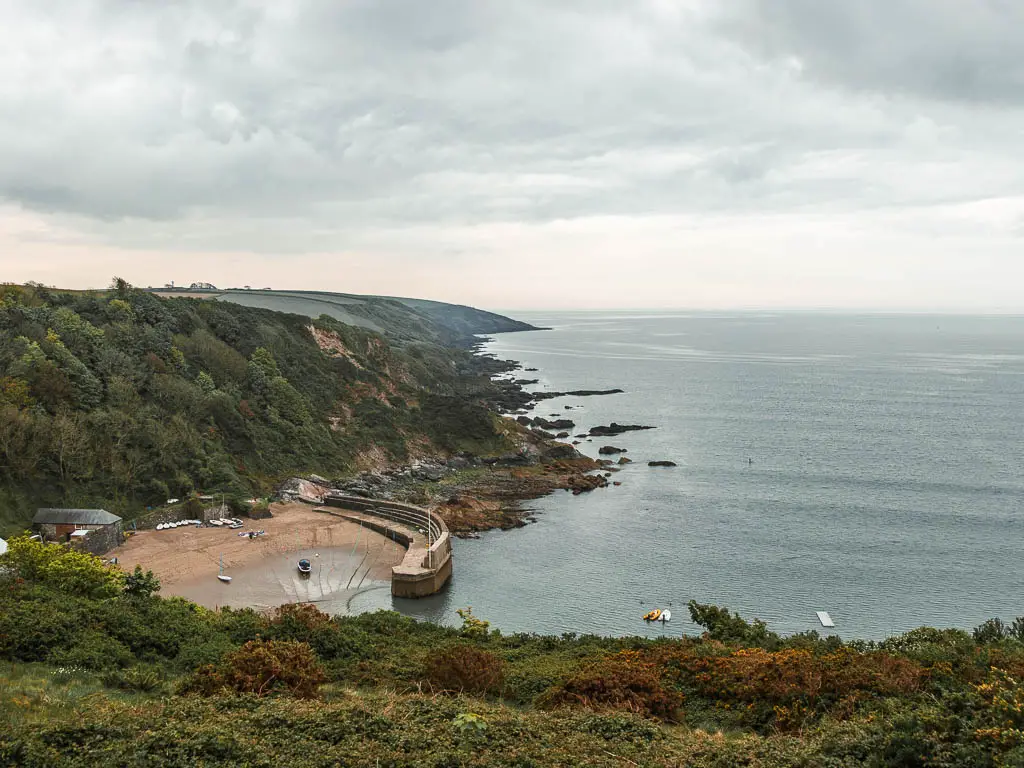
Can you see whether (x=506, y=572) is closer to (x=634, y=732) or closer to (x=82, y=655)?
(x=82, y=655)

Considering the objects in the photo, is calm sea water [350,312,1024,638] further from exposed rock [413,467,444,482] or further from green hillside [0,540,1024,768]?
exposed rock [413,467,444,482]

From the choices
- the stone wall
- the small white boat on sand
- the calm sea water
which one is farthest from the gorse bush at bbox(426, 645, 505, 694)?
the stone wall

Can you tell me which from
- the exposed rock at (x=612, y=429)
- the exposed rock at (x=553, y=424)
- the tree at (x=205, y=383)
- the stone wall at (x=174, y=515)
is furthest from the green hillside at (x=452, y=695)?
the exposed rock at (x=553, y=424)

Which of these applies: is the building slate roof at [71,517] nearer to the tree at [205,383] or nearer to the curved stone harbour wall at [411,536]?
the curved stone harbour wall at [411,536]

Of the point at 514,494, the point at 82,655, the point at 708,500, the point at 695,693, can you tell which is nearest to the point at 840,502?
the point at 708,500

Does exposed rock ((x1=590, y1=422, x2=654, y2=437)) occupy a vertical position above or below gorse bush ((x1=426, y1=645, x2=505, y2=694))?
below

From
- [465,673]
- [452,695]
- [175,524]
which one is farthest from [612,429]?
[452,695]
